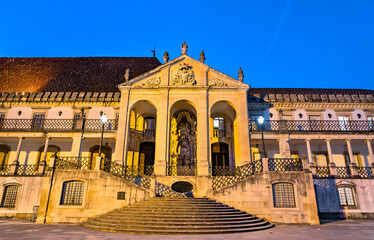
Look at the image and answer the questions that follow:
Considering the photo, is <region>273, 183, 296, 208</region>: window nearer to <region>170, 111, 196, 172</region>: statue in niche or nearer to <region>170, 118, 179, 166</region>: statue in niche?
<region>170, 111, 196, 172</region>: statue in niche

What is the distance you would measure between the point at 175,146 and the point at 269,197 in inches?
397

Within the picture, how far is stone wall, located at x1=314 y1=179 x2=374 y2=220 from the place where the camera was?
55.9 feet

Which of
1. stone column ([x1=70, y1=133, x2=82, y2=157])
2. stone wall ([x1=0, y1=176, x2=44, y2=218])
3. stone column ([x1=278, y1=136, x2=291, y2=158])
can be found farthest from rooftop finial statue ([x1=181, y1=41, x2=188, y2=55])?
stone wall ([x1=0, y1=176, x2=44, y2=218])

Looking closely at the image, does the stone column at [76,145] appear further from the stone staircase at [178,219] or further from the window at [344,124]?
the window at [344,124]

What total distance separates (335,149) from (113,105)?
2188cm

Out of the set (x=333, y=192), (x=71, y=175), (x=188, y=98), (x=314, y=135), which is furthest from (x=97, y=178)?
(x=314, y=135)

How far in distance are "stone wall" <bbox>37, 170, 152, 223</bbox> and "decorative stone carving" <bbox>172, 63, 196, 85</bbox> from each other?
9454 millimetres

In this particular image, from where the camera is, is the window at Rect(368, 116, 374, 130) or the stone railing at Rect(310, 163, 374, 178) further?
the window at Rect(368, 116, 374, 130)

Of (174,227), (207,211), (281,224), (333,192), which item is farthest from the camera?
(333,192)

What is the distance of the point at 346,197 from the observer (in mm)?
17562

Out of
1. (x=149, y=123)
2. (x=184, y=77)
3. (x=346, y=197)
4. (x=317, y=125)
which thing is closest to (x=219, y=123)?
(x=184, y=77)

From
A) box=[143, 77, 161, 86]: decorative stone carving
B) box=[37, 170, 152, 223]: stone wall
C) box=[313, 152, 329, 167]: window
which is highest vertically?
box=[143, 77, 161, 86]: decorative stone carving

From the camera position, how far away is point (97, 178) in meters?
14.8

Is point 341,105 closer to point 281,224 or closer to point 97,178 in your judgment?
point 281,224
